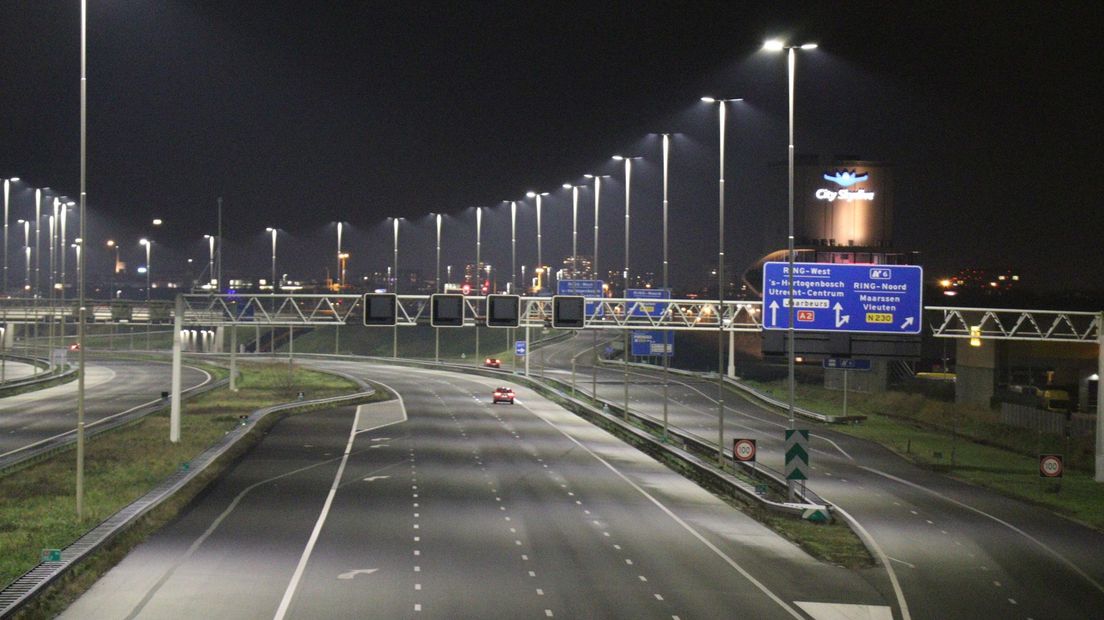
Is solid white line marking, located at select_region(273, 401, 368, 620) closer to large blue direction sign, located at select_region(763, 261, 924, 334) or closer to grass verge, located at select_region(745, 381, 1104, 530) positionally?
large blue direction sign, located at select_region(763, 261, 924, 334)

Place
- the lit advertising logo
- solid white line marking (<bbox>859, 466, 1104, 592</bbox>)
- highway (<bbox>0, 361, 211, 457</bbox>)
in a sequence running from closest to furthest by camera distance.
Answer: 1. solid white line marking (<bbox>859, 466, 1104, 592</bbox>)
2. highway (<bbox>0, 361, 211, 457</bbox>)
3. the lit advertising logo

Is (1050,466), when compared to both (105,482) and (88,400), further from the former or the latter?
(88,400)

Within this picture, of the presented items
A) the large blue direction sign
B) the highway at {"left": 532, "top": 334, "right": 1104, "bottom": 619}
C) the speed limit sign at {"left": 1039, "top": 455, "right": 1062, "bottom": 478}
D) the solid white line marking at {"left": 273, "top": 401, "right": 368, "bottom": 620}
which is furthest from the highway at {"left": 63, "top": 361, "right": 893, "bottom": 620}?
the speed limit sign at {"left": 1039, "top": 455, "right": 1062, "bottom": 478}

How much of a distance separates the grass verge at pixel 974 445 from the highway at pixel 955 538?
5.22 ft

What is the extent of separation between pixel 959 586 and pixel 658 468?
25.3 metres

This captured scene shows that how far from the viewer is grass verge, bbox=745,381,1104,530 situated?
4944cm

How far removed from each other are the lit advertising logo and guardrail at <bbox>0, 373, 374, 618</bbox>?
3773 inches

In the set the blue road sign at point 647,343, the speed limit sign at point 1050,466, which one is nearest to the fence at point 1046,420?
the speed limit sign at point 1050,466

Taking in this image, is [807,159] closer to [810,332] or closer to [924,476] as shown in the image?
[924,476]

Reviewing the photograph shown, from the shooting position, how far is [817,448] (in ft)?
217

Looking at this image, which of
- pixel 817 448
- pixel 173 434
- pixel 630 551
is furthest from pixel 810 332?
pixel 173 434

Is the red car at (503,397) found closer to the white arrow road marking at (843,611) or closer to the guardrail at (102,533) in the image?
the guardrail at (102,533)

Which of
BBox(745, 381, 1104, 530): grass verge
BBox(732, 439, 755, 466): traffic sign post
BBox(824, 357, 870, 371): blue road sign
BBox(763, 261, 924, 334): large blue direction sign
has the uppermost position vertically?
BBox(763, 261, 924, 334): large blue direction sign

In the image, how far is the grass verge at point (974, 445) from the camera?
49.4 m
